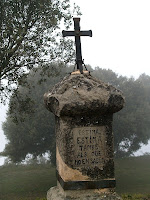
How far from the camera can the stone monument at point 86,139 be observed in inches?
183

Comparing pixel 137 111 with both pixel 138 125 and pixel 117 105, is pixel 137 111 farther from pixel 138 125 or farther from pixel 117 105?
pixel 117 105

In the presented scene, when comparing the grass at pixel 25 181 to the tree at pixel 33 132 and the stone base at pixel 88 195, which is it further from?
the stone base at pixel 88 195

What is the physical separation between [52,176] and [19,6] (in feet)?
47.7

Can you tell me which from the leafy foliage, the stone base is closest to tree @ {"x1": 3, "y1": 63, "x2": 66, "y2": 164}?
the leafy foliage

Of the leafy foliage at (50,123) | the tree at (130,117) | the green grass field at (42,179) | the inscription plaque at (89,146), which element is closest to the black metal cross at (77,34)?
the inscription plaque at (89,146)

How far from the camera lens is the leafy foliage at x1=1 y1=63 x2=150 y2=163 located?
20547 millimetres

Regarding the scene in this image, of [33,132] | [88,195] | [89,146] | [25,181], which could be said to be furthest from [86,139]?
[25,181]

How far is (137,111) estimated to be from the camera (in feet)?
78.2

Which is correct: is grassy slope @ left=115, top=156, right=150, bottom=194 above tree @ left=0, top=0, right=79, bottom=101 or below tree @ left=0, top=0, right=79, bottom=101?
below

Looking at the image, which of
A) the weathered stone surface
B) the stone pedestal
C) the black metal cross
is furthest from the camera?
the black metal cross

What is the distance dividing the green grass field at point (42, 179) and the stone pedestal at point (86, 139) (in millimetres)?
11024

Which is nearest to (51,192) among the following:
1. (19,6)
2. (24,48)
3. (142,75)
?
(24,48)

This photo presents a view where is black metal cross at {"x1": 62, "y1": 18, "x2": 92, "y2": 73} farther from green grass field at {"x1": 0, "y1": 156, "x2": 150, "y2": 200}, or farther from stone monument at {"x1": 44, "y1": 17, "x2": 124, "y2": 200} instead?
green grass field at {"x1": 0, "y1": 156, "x2": 150, "y2": 200}

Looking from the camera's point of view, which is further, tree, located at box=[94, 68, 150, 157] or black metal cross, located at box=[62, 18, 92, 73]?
tree, located at box=[94, 68, 150, 157]
